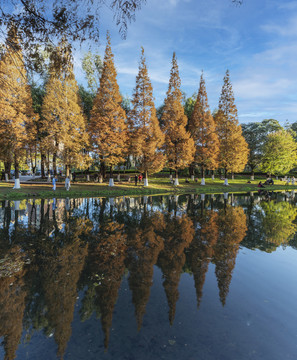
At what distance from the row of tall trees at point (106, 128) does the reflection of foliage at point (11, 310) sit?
70.0 ft

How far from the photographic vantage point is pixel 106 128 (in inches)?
1104

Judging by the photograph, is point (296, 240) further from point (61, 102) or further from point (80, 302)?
point (61, 102)

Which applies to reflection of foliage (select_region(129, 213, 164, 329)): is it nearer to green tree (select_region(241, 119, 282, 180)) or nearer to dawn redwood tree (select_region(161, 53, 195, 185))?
dawn redwood tree (select_region(161, 53, 195, 185))

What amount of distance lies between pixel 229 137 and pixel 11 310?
38.7 metres

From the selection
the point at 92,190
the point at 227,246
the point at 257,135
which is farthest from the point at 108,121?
the point at 257,135

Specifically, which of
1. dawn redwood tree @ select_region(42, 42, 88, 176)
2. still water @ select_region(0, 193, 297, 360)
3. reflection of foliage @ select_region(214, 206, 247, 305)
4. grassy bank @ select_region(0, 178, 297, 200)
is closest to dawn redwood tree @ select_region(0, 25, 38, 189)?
grassy bank @ select_region(0, 178, 297, 200)

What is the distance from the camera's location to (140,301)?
15.5ft

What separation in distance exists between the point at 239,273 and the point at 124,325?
150 inches

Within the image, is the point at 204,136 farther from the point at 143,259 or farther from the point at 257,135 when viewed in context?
the point at 143,259

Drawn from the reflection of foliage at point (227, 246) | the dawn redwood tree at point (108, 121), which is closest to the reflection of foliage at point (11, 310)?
the reflection of foliage at point (227, 246)

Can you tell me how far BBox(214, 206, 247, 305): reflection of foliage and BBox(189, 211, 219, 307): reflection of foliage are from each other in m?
0.25

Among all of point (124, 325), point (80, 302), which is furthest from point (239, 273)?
point (80, 302)

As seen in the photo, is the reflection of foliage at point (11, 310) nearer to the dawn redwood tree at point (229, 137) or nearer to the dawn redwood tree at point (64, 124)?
the dawn redwood tree at point (64, 124)

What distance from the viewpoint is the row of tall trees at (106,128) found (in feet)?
78.5
